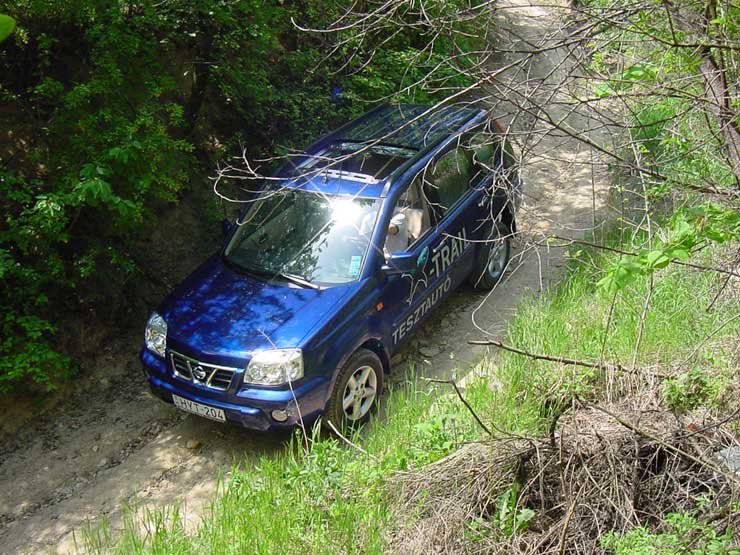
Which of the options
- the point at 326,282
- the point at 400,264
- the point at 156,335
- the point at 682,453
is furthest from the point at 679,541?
the point at 156,335

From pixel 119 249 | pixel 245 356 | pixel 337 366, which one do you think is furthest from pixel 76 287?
pixel 337 366

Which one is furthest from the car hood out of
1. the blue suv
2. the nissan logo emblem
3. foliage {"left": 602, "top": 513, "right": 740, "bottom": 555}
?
foliage {"left": 602, "top": 513, "right": 740, "bottom": 555}

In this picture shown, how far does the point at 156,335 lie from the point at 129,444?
96 centimetres

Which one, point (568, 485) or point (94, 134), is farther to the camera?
point (94, 134)

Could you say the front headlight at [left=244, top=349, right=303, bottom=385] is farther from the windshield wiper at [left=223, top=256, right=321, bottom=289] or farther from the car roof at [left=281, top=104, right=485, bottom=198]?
the car roof at [left=281, top=104, right=485, bottom=198]

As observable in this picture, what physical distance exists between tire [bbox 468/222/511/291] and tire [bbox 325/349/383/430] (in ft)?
6.68

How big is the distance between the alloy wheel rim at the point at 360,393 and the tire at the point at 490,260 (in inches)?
81.4

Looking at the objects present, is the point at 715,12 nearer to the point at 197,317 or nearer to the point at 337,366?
the point at 337,366

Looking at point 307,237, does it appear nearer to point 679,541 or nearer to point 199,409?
point 199,409

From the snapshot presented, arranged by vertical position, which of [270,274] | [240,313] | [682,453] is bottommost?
[682,453]

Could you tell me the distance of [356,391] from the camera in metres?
5.82

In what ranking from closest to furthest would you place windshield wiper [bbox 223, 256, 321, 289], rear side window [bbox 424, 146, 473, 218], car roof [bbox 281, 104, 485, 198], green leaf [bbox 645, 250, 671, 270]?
green leaf [bbox 645, 250, 671, 270] → windshield wiper [bbox 223, 256, 321, 289] → car roof [bbox 281, 104, 485, 198] → rear side window [bbox 424, 146, 473, 218]

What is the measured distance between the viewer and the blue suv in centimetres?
536

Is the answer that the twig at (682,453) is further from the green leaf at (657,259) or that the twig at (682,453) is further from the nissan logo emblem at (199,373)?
the nissan logo emblem at (199,373)
